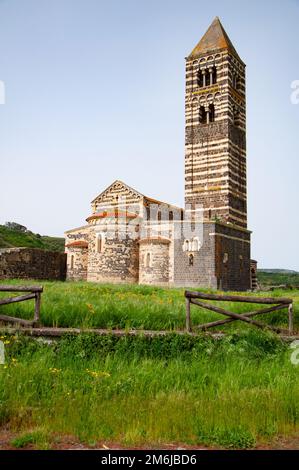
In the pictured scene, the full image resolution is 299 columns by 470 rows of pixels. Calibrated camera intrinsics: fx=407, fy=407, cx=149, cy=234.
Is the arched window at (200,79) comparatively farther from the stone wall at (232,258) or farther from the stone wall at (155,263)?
the stone wall at (155,263)

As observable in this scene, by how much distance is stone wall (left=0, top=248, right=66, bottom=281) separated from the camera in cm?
2962

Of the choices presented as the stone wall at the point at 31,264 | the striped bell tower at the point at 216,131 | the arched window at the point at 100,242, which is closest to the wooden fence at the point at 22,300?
the stone wall at the point at 31,264

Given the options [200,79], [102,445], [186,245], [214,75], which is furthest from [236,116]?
[102,445]

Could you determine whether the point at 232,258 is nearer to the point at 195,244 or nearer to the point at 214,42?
the point at 195,244

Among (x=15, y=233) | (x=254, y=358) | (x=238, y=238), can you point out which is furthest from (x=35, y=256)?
(x=15, y=233)

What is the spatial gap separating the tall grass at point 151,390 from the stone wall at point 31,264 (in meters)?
22.1

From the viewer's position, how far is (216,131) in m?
35.7

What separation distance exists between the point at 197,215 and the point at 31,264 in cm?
1444

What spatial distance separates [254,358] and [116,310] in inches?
152

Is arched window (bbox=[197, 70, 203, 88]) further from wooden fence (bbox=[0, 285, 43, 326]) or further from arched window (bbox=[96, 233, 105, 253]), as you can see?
wooden fence (bbox=[0, 285, 43, 326])

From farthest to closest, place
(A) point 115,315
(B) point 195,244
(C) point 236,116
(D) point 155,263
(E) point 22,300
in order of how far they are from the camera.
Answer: (C) point 236,116
(D) point 155,263
(B) point 195,244
(A) point 115,315
(E) point 22,300

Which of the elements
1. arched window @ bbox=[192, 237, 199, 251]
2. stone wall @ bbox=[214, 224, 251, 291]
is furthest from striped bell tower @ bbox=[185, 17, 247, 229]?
arched window @ bbox=[192, 237, 199, 251]

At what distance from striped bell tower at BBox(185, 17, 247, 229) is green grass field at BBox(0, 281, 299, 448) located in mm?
25131
